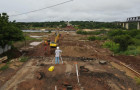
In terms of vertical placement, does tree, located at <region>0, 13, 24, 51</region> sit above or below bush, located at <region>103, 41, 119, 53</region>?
above

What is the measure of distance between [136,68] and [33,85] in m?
8.16

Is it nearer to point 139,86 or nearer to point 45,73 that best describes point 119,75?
point 139,86

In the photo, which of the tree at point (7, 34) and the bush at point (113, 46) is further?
the bush at point (113, 46)

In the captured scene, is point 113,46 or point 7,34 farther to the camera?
point 113,46

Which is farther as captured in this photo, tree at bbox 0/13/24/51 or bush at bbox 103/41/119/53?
bush at bbox 103/41/119/53

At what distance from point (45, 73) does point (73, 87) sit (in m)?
2.75

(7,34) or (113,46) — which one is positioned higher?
(7,34)

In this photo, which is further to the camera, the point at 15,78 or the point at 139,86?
the point at 15,78

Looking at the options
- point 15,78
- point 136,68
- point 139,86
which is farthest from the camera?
point 136,68

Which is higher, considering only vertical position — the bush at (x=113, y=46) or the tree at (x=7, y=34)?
the tree at (x=7, y=34)

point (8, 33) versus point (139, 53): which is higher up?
point (8, 33)

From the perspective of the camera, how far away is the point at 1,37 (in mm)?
11383

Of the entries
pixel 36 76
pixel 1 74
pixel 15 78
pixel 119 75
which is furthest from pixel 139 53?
pixel 1 74

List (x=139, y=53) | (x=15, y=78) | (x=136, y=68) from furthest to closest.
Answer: (x=139, y=53)
(x=136, y=68)
(x=15, y=78)
